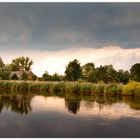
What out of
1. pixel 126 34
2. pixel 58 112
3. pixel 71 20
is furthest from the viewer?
pixel 126 34

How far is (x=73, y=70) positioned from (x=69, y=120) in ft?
54.2

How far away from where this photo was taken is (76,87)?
1975 centimetres

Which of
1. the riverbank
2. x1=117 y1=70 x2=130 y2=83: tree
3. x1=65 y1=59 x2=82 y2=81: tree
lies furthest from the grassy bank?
x1=117 y1=70 x2=130 y2=83: tree

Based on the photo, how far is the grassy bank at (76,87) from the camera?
697 inches

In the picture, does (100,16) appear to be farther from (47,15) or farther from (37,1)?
(37,1)

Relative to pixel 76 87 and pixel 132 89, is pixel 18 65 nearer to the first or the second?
pixel 76 87

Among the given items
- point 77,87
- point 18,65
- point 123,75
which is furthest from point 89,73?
point 18,65

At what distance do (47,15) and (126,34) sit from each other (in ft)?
13.0

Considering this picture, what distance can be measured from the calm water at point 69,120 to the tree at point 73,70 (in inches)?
496

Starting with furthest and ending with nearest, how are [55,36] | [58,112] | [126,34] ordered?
1. [55,36]
2. [126,34]
3. [58,112]

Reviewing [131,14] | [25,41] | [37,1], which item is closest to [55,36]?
[25,41]

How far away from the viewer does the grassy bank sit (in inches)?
697

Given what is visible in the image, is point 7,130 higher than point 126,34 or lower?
lower

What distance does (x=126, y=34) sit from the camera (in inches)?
560
